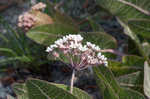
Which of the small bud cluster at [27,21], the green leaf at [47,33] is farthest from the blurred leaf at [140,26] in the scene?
the small bud cluster at [27,21]

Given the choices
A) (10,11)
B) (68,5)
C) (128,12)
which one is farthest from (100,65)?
(10,11)

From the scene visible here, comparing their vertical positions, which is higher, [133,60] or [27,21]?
[27,21]

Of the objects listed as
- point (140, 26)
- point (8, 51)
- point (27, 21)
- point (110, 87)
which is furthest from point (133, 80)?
point (8, 51)

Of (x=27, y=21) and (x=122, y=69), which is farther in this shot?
(x=27, y=21)

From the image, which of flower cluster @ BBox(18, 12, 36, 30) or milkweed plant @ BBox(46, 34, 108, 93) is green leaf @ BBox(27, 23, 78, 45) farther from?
milkweed plant @ BBox(46, 34, 108, 93)

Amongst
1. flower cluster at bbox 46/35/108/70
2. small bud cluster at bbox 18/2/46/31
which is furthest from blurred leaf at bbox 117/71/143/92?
small bud cluster at bbox 18/2/46/31

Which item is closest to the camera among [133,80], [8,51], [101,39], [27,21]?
[133,80]

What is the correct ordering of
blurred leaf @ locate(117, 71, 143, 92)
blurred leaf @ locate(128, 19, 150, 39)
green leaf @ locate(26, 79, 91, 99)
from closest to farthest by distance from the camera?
green leaf @ locate(26, 79, 91, 99), blurred leaf @ locate(117, 71, 143, 92), blurred leaf @ locate(128, 19, 150, 39)

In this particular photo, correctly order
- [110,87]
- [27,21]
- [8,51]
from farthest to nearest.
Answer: [8,51] < [27,21] < [110,87]

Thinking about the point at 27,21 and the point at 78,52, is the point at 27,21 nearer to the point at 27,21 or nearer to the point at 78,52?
the point at 27,21
